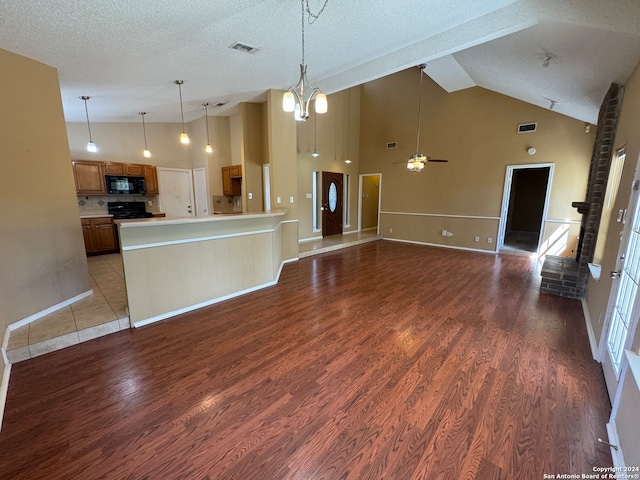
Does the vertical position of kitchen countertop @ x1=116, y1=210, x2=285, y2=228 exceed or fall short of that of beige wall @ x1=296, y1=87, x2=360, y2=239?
it falls short

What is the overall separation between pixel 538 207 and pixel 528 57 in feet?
28.3

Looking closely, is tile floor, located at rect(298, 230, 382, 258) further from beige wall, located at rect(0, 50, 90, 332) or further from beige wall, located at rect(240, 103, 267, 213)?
beige wall, located at rect(0, 50, 90, 332)

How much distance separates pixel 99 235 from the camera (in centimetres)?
569

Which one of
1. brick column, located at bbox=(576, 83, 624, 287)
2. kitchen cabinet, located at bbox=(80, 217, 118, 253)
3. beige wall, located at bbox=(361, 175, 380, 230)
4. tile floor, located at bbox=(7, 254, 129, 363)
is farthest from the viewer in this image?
beige wall, located at bbox=(361, 175, 380, 230)

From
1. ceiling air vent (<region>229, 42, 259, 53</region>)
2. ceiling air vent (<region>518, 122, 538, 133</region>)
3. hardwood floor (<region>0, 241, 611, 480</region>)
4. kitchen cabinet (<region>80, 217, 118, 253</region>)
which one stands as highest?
ceiling air vent (<region>229, 42, 259, 53</region>)

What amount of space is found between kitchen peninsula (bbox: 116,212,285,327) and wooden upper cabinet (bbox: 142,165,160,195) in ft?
13.9

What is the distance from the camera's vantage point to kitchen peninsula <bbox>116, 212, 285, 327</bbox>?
282cm

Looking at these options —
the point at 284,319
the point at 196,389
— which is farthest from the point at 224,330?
the point at 196,389

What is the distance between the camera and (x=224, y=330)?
113 inches

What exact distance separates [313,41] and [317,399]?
3610 mm

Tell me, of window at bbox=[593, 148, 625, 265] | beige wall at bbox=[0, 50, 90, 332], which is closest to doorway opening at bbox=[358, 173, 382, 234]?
window at bbox=[593, 148, 625, 265]

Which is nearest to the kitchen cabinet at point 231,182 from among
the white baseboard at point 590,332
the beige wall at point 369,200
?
the beige wall at point 369,200

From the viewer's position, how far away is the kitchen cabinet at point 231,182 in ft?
21.3

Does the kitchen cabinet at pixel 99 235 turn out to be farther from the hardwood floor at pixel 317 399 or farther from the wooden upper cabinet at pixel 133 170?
the hardwood floor at pixel 317 399
